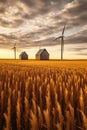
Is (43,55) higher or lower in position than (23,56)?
higher

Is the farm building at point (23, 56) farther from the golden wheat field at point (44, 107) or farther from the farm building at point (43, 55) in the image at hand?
the golden wheat field at point (44, 107)

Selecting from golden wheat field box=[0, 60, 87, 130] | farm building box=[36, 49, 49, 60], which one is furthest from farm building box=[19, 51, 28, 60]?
golden wheat field box=[0, 60, 87, 130]

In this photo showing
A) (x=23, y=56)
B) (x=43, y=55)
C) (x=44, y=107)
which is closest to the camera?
(x=44, y=107)

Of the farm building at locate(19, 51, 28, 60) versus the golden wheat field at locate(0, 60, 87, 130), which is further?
the farm building at locate(19, 51, 28, 60)

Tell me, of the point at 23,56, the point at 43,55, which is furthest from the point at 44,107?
the point at 23,56

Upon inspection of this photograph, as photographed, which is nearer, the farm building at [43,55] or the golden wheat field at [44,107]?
the golden wheat field at [44,107]

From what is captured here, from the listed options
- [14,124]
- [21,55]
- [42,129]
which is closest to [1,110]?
[14,124]

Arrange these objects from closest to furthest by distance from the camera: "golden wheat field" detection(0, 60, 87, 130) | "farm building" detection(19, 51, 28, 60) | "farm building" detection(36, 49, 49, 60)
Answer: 1. "golden wheat field" detection(0, 60, 87, 130)
2. "farm building" detection(36, 49, 49, 60)
3. "farm building" detection(19, 51, 28, 60)

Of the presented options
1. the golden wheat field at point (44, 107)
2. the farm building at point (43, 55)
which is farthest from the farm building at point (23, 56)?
the golden wheat field at point (44, 107)

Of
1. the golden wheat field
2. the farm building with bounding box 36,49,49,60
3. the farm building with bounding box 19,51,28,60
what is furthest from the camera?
the farm building with bounding box 19,51,28,60

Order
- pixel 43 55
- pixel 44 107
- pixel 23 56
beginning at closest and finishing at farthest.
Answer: pixel 44 107 < pixel 43 55 < pixel 23 56

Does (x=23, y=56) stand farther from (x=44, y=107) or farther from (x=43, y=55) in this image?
(x=44, y=107)

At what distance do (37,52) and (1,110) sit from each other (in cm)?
9733

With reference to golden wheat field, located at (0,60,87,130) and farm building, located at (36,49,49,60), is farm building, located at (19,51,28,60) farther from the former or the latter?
golden wheat field, located at (0,60,87,130)
